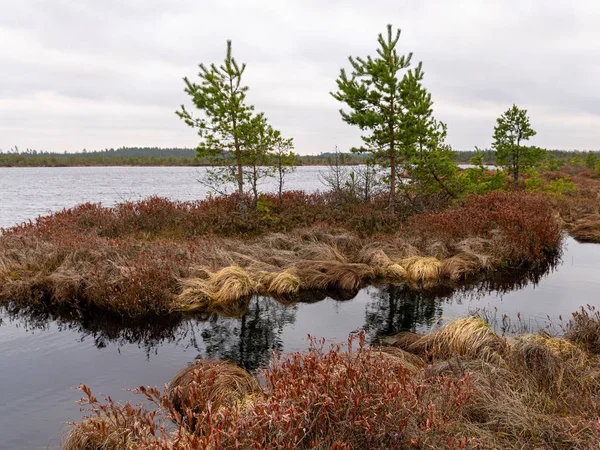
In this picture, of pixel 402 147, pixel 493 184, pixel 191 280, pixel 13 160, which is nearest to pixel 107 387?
pixel 191 280

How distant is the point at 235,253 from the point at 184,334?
443cm

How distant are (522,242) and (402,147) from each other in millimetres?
5890

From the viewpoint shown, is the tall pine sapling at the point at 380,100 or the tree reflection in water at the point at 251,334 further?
the tall pine sapling at the point at 380,100

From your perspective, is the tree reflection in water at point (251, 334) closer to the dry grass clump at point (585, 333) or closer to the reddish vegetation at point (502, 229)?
the dry grass clump at point (585, 333)

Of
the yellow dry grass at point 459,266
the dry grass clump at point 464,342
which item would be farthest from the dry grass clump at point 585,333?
the yellow dry grass at point 459,266

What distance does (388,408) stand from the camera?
Result: 3.67 meters

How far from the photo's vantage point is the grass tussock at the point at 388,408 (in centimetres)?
336

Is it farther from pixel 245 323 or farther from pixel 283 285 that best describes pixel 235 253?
pixel 245 323

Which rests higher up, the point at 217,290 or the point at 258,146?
the point at 258,146

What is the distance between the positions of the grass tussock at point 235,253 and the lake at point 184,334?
2.36 ft

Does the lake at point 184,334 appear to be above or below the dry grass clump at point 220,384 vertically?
below

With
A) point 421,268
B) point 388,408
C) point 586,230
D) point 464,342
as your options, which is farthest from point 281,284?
point 586,230

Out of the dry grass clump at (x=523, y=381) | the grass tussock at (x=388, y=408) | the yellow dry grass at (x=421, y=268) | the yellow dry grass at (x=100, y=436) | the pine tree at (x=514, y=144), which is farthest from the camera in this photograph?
the pine tree at (x=514, y=144)

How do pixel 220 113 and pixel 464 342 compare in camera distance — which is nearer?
pixel 464 342
